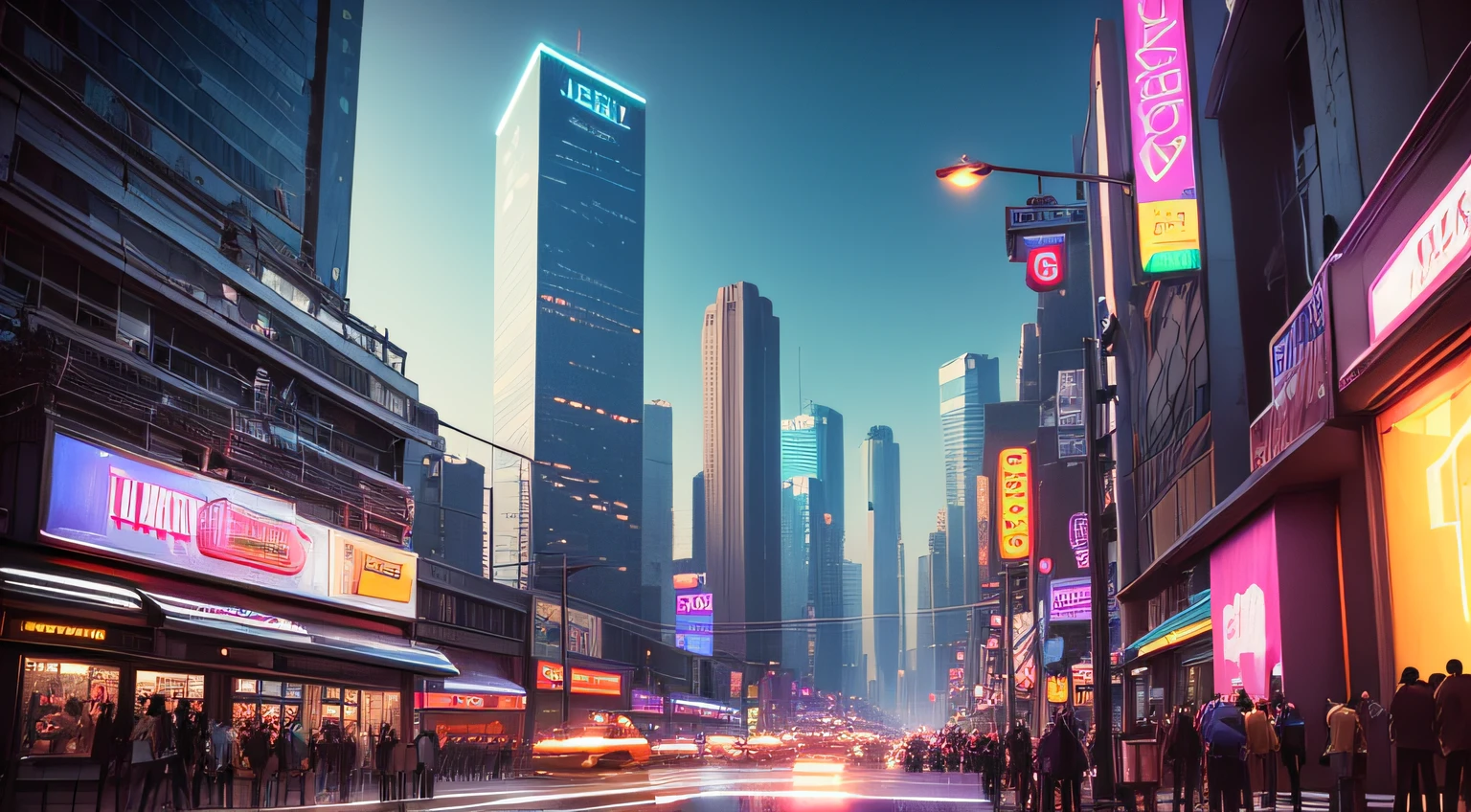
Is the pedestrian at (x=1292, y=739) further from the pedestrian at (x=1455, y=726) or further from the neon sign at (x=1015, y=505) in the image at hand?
the neon sign at (x=1015, y=505)

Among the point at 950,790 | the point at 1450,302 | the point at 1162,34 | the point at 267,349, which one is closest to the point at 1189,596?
the point at 950,790

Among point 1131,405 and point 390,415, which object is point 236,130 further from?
point 1131,405

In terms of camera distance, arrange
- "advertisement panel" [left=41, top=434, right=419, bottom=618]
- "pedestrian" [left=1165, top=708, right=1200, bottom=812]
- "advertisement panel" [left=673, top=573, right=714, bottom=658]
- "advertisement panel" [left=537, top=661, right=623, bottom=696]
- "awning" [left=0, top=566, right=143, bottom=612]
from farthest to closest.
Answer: "advertisement panel" [left=673, top=573, right=714, bottom=658]
"advertisement panel" [left=537, top=661, right=623, bottom=696]
"advertisement panel" [left=41, top=434, right=419, bottom=618]
"awning" [left=0, top=566, right=143, bottom=612]
"pedestrian" [left=1165, top=708, right=1200, bottom=812]

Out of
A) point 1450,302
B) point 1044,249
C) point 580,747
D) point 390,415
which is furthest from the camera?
point 1044,249

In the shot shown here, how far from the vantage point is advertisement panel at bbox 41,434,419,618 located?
74.4ft

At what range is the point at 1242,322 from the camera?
28.8m

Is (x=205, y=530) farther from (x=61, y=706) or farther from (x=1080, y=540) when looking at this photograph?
(x=1080, y=540)

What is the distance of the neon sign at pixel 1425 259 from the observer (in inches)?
469

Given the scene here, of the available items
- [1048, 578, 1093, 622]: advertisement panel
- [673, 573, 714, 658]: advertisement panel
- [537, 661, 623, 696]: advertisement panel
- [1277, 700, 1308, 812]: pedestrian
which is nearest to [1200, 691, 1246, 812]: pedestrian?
[1277, 700, 1308, 812]: pedestrian

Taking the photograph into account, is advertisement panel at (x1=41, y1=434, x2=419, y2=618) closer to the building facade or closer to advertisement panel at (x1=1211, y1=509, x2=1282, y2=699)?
the building facade

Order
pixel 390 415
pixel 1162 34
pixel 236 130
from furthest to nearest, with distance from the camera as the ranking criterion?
pixel 236 130 < pixel 390 415 < pixel 1162 34

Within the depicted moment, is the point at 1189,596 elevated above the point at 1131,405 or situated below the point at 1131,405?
below

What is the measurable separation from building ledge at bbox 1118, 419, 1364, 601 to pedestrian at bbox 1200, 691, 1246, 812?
14.6ft

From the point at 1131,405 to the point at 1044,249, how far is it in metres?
10.8
